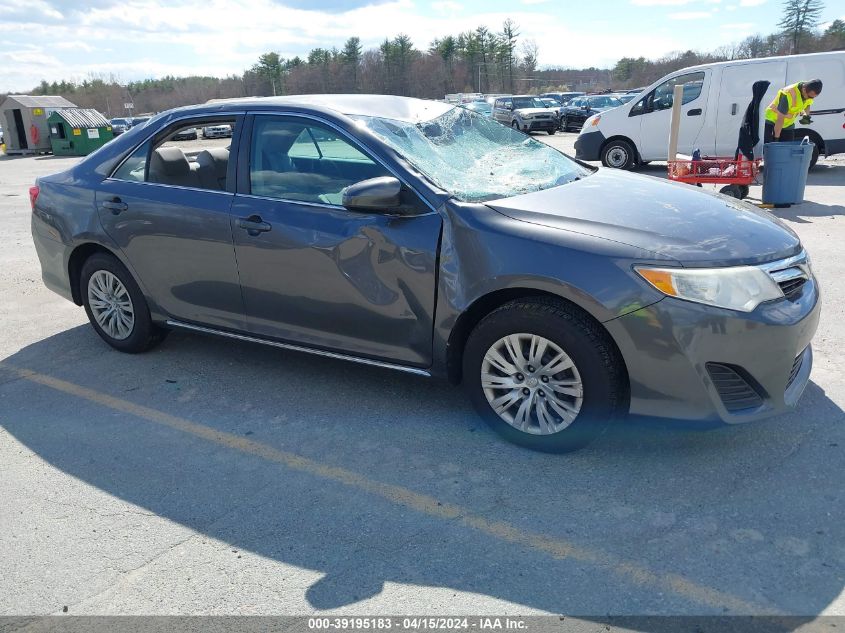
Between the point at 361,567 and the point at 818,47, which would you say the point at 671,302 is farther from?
the point at 818,47

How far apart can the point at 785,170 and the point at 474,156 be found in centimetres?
710

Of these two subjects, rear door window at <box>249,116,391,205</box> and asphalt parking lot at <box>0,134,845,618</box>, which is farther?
rear door window at <box>249,116,391,205</box>

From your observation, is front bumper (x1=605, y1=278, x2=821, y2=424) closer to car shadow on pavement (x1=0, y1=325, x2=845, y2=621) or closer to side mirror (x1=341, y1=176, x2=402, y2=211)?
car shadow on pavement (x1=0, y1=325, x2=845, y2=621)

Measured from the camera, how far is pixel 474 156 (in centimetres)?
429

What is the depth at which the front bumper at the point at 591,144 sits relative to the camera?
14727 mm

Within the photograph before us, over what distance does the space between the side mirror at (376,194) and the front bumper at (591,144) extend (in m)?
11.9

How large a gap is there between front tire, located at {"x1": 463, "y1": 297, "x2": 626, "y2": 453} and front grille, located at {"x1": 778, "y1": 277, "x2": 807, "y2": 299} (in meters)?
0.82

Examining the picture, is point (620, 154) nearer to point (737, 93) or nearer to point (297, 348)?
point (737, 93)

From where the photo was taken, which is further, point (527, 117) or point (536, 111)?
point (536, 111)

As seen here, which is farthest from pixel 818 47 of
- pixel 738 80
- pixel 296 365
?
pixel 296 365

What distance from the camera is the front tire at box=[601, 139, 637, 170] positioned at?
47.8 ft

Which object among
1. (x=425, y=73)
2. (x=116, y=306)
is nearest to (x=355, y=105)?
(x=116, y=306)

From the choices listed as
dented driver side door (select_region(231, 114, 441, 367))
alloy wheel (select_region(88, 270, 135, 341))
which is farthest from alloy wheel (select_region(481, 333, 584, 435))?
alloy wheel (select_region(88, 270, 135, 341))

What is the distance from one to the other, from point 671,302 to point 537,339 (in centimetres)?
63
